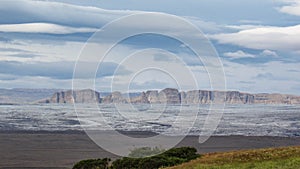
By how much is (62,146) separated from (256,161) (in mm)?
58285

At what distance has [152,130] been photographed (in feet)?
351

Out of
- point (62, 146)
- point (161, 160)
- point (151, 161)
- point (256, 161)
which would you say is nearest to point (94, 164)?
point (151, 161)

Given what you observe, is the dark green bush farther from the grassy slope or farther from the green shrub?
the grassy slope

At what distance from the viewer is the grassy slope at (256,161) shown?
1144 inches

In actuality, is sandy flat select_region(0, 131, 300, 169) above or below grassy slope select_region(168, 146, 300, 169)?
below

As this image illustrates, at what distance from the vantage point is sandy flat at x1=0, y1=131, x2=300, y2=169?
6950cm

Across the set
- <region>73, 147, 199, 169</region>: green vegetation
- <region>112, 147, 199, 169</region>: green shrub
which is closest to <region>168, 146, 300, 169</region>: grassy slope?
<region>112, 147, 199, 169</region>: green shrub

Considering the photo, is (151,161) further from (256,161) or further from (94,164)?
(256,161)

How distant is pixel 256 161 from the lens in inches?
1212

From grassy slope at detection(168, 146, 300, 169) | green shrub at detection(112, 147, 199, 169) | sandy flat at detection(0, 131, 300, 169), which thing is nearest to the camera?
grassy slope at detection(168, 146, 300, 169)

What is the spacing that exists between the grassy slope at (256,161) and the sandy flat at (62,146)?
35.4 m

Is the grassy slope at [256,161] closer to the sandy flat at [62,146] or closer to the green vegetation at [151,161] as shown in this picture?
the green vegetation at [151,161]

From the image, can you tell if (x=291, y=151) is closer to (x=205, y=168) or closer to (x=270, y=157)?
(x=270, y=157)

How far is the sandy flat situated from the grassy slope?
35.4m
